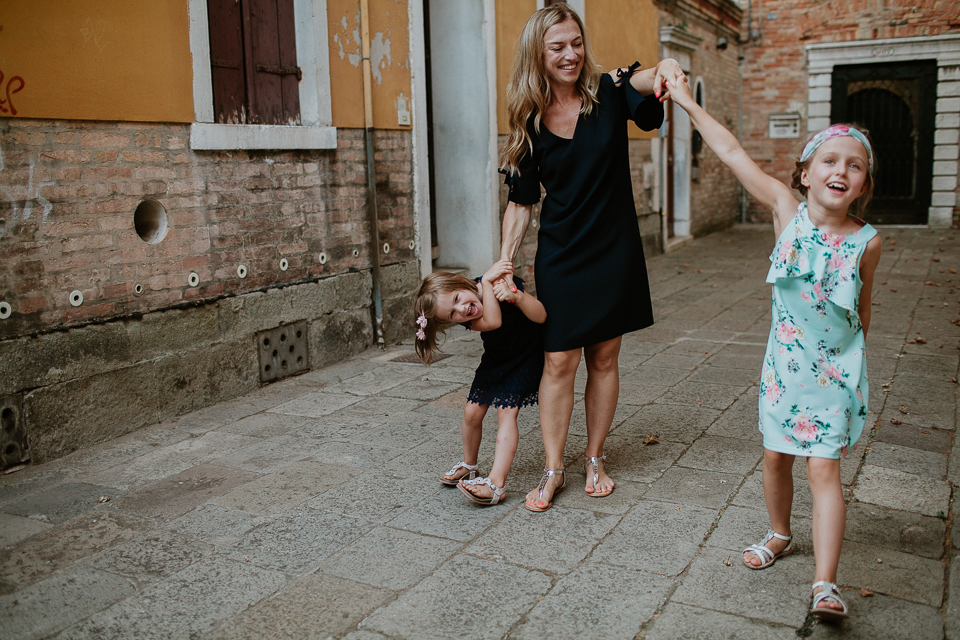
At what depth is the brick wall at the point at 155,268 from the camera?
415cm

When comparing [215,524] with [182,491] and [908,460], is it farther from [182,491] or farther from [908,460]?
[908,460]

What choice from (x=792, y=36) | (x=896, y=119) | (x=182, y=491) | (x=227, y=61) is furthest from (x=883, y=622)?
(x=792, y=36)

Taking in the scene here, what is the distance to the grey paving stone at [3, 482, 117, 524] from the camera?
355 centimetres

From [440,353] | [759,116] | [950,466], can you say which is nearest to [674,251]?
[759,116]

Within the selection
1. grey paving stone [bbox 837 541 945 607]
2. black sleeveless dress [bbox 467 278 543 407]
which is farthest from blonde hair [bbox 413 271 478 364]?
grey paving stone [bbox 837 541 945 607]

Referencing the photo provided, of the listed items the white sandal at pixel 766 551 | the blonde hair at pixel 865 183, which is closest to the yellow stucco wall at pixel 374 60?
the blonde hair at pixel 865 183

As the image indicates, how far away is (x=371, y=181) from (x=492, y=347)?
338 centimetres

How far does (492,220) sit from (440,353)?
194 cm

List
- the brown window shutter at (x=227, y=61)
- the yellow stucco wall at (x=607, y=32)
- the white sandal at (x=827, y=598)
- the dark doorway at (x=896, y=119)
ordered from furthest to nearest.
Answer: the dark doorway at (x=896, y=119)
the yellow stucco wall at (x=607, y=32)
the brown window shutter at (x=227, y=61)
the white sandal at (x=827, y=598)

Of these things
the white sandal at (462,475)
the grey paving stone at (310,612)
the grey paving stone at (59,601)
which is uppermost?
the white sandal at (462,475)

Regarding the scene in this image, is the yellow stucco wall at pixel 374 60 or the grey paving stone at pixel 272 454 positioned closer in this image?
the grey paving stone at pixel 272 454

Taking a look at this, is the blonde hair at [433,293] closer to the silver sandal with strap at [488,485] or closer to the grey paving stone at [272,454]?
the silver sandal with strap at [488,485]

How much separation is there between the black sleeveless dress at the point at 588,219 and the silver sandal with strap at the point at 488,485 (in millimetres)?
616

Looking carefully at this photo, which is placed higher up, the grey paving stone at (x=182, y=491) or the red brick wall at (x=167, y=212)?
the red brick wall at (x=167, y=212)
